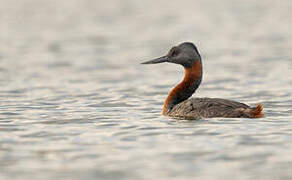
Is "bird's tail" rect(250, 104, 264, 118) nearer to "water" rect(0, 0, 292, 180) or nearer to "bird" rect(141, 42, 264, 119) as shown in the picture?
"bird" rect(141, 42, 264, 119)

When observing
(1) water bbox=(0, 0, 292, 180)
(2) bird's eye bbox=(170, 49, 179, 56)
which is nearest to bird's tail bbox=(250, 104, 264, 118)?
(1) water bbox=(0, 0, 292, 180)

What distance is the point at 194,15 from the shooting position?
4447 cm

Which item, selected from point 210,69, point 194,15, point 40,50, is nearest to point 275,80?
point 210,69

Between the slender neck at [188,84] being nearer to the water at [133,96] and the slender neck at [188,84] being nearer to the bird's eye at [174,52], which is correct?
the bird's eye at [174,52]

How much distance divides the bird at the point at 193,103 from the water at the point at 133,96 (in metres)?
0.24

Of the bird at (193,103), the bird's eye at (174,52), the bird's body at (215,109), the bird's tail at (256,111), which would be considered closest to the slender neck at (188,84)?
the bird at (193,103)

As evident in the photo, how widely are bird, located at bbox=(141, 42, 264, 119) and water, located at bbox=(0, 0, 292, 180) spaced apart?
9.5 inches

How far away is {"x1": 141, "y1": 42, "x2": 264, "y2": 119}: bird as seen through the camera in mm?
13109

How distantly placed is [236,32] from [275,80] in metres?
14.9

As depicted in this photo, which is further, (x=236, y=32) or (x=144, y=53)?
(x=236, y=32)

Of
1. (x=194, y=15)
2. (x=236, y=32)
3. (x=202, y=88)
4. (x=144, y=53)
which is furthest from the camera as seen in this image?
(x=194, y=15)

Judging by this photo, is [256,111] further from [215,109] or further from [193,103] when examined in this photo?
[193,103]

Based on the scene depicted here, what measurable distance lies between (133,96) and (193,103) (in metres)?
4.20

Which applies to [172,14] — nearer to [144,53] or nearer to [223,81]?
[144,53]
